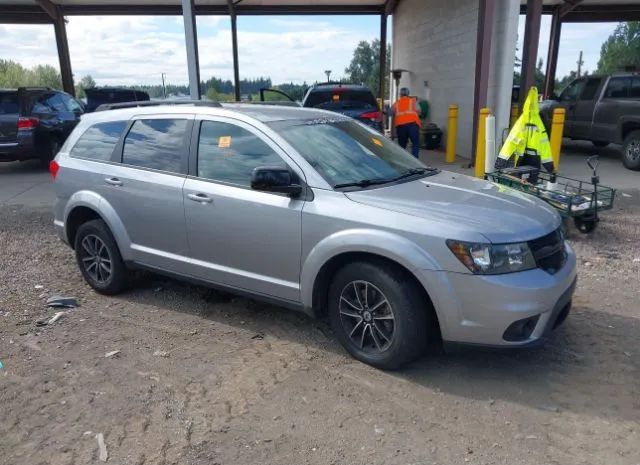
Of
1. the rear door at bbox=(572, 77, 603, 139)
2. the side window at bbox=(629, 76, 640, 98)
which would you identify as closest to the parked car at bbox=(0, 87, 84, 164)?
the rear door at bbox=(572, 77, 603, 139)

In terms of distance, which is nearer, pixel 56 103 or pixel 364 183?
pixel 364 183

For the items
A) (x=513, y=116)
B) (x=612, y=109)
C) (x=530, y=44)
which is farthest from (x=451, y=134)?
(x=612, y=109)

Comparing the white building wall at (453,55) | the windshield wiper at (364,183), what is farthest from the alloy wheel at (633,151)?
the windshield wiper at (364,183)

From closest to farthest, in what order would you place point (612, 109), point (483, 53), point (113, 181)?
point (113, 181), point (483, 53), point (612, 109)

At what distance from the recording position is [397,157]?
4434 millimetres

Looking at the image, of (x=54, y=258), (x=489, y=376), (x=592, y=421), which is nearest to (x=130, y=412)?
(x=489, y=376)

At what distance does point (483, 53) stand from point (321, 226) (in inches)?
347

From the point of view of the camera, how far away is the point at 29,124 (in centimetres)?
1119

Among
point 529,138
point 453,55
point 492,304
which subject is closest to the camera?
point 492,304

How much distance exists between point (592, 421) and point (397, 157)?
93.7 inches

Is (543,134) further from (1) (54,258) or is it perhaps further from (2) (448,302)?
(1) (54,258)

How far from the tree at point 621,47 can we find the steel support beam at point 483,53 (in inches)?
1977

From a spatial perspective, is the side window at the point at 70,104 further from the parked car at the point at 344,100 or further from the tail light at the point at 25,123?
the parked car at the point at 344,100

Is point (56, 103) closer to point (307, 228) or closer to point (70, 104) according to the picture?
point (70, 104)
